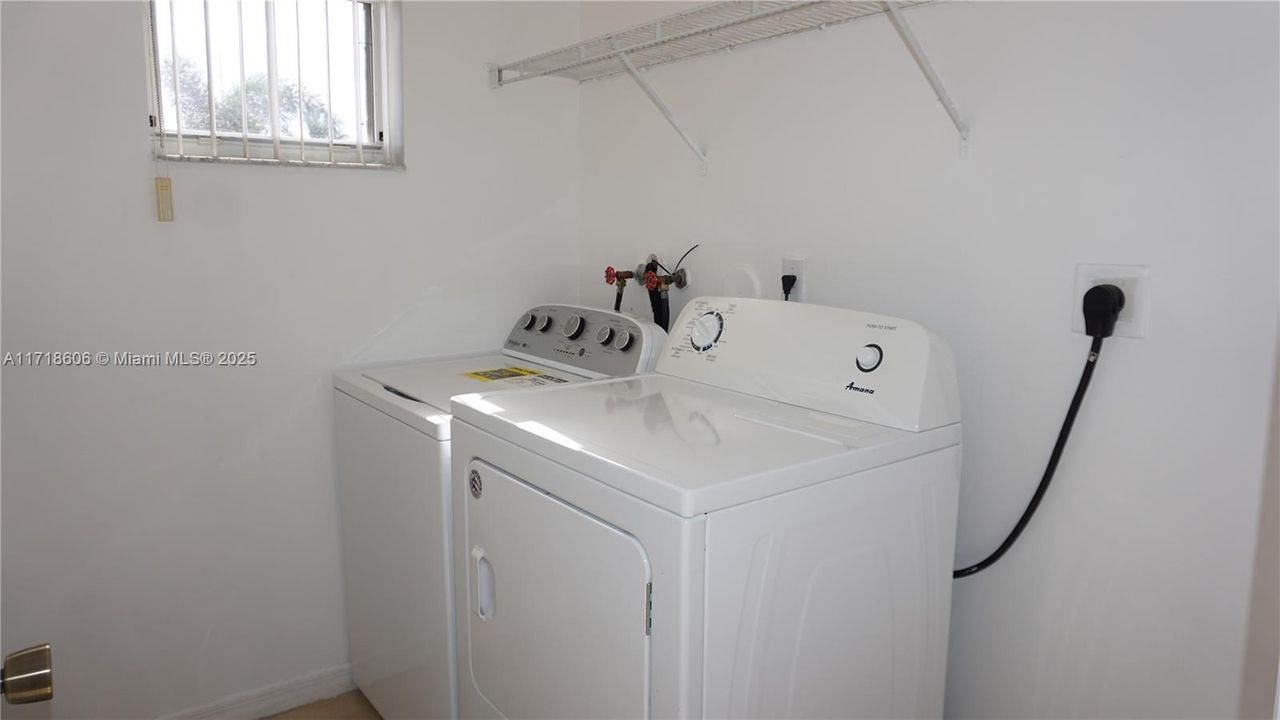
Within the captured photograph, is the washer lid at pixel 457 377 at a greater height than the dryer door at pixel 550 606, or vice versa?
the washer lid at pixel 457 377

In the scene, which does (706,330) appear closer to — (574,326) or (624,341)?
(624,341)

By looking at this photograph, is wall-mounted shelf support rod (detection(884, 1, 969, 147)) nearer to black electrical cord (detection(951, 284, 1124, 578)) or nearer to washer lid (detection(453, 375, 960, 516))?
black electrical cord (detection(951, 284, 1124, 578))

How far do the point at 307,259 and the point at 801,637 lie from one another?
157cm

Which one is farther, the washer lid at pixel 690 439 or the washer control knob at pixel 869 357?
the washer control knob at pixel 869 357

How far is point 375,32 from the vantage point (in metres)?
2.21

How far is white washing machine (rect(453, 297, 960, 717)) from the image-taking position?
111 cm

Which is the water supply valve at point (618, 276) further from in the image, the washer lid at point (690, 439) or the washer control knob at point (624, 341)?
the washer lid at point (690, 439)

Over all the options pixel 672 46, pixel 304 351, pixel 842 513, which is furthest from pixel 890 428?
pixel 304 351

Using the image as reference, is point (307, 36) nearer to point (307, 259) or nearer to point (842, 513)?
point (307, 259)

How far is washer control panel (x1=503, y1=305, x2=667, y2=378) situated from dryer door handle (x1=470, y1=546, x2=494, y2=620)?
1.97ft

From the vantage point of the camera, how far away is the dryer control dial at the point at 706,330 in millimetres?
1733

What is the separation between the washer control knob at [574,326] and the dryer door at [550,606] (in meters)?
0.71

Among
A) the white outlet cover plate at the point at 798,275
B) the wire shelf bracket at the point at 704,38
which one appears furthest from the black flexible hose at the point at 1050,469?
the white outlet cover plate at the point at 798,275

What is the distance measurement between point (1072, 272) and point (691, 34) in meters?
0.82
